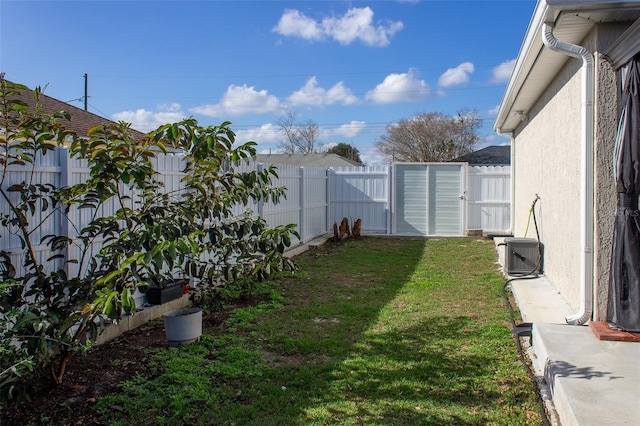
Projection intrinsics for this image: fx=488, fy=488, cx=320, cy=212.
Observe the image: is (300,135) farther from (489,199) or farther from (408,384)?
(408,384)

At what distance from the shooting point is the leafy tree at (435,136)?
3222 centimetres

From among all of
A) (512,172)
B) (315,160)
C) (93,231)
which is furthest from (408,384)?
(315,160)

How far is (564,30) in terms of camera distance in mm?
4207

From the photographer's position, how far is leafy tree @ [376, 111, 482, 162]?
3222cm

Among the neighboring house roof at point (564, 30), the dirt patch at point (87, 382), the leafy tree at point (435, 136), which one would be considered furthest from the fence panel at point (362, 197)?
the leafy tree at point (435, 136)

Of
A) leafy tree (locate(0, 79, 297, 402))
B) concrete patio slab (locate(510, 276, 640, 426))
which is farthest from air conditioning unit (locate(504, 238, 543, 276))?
leafy tree (locate(0, 79, 297, 402))

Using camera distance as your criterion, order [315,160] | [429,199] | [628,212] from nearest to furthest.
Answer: [628,212], [429,199], [315,160]

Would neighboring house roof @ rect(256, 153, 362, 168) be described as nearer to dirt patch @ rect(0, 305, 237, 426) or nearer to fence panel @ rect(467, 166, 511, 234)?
fence panel @ rect(467, 166, 511, 234)

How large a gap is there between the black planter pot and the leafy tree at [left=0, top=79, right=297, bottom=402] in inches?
37.6

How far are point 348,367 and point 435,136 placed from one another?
29.9 metres

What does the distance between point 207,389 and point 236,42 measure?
11356 mm

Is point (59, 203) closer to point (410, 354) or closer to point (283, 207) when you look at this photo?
point (410, 354)

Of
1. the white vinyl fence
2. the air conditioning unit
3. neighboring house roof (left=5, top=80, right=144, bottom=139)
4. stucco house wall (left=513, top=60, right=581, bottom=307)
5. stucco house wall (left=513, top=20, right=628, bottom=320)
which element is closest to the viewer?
stucco house wall (left=513, top=20, right=628, bottom=320)

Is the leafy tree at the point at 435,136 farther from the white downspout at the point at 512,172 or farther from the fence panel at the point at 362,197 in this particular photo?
the white downspout at the point at 512,172
